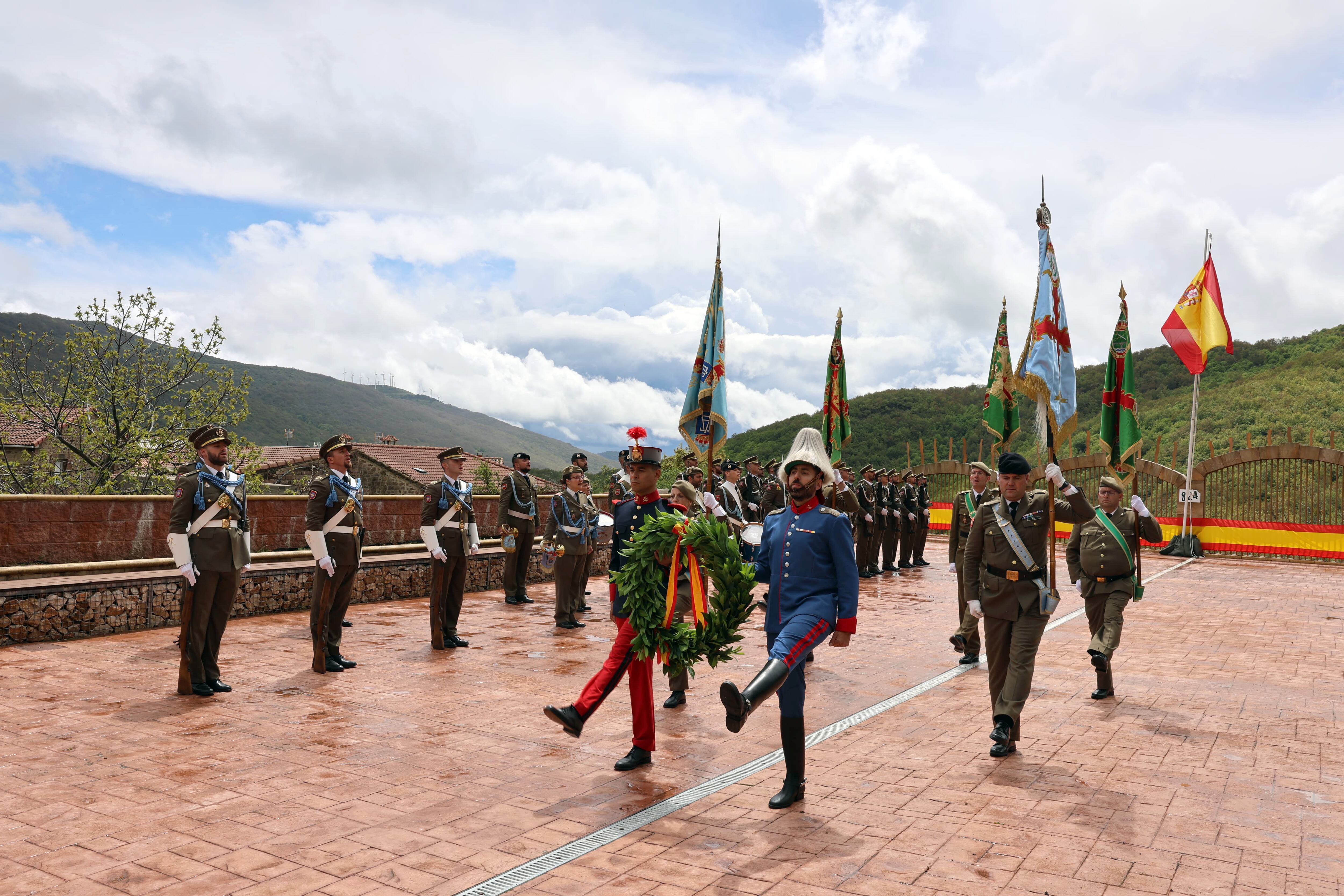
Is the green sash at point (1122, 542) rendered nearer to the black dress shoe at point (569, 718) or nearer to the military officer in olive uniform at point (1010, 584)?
the military officer in olive uniform at point (1010, 584)

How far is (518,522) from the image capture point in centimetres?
1230

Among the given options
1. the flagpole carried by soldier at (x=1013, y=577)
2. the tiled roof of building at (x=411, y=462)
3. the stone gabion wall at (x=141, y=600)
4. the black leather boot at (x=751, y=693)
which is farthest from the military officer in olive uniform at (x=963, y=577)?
the tiled roof of building at (x=411, y=462)

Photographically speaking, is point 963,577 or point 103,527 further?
point 103,527

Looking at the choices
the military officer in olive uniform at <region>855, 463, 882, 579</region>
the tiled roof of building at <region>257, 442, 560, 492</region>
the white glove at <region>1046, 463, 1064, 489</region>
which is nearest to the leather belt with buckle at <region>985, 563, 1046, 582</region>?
the white glove at <region>1046, 463, 1064, 489</region>

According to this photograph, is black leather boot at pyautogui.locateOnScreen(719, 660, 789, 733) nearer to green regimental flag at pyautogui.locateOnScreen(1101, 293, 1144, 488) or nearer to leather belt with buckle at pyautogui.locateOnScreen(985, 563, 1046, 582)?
leather belt with buckle at pyautogui.locateOnScreen(985, 563, 1046, 582)

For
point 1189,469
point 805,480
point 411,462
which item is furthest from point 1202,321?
point 411,462

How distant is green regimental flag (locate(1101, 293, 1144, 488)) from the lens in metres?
10.2

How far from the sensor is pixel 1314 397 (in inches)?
1752

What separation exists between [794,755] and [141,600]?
287 inches

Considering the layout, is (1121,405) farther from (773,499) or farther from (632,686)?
(632,686)

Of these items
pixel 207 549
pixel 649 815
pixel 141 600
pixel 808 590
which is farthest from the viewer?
pixel 141 600

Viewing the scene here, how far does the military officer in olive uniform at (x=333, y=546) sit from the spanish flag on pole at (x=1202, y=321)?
1668 centimetres

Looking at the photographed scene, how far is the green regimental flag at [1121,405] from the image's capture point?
33.6 feet

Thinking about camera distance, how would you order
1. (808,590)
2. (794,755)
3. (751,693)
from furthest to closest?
(808,590), (794,755), (751,693)
